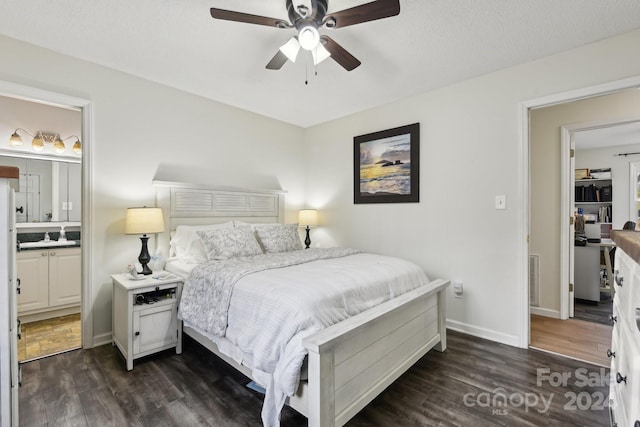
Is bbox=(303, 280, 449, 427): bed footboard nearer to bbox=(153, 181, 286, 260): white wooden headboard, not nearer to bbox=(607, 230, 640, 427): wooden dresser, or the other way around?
bbox=(607, 230, 640, 427): wooden dresser

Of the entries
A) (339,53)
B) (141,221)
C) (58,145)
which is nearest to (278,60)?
(339,53)

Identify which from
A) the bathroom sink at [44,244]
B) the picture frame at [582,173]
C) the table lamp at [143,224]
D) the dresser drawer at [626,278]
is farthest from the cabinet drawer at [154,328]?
the picture frame at [582,173]

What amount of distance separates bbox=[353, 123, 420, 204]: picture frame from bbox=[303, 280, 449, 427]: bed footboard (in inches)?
52.5

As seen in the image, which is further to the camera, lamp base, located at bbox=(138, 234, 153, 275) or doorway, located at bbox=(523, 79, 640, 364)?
doorway, located at bbox=(523, 79, 640, 364)

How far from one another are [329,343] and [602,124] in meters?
3.67

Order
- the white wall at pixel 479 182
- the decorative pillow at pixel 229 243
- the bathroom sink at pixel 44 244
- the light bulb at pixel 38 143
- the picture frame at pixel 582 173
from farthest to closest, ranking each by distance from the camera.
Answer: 1. the picture frame at pixel 582 173
2. the light bulb at pixel 38 143
3. the bathroom sink at pixel 44 244
4. the decorative pillow at pixel 229 243
5. the white wall at pixel 479 182

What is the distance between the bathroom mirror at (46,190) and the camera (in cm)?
348

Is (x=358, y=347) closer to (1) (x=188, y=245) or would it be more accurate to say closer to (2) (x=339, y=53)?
(2) (x=339, y=53)

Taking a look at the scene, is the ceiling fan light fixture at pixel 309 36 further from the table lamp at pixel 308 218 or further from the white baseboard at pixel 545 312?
the white baseboard at pixel 545 312

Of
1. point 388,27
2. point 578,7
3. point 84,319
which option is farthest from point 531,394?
point 84,319

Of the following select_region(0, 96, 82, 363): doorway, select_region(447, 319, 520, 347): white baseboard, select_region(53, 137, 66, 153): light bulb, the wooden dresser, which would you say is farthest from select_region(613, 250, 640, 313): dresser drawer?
select_region(53, 137, 66, 153): light bulb

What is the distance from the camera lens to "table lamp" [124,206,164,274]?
2.61 metres

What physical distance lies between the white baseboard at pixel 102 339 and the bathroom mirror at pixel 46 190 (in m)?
1.84

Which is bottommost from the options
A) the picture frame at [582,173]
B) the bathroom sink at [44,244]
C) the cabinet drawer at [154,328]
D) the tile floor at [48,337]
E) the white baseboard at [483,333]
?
the tile floor at [48,337]
